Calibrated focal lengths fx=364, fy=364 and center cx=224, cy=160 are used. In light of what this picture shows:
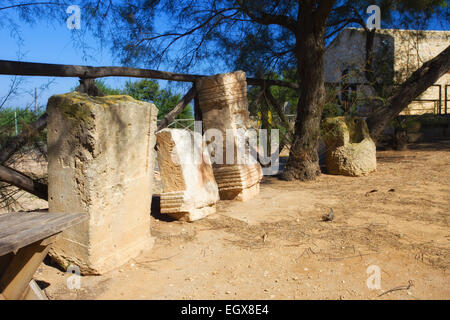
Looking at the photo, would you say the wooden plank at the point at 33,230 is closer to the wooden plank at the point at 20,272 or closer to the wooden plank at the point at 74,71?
the wooden plank at the point at 20,272

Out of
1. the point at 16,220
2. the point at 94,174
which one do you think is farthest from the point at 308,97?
the point at 16,220

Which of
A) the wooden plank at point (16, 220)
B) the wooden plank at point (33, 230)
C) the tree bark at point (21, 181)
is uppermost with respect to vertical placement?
the tree bark at point (21, 181)

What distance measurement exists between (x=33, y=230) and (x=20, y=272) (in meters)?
0.31

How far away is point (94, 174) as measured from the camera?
2.55 m

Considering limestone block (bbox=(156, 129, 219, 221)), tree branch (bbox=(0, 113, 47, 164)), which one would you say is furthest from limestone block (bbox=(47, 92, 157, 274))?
limestone block (bbox=(156, 129, 219, 221))

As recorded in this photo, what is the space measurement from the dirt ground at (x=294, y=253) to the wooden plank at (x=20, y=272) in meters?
0.40

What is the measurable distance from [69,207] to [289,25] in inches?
205

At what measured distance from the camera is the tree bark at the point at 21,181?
9.67 ft

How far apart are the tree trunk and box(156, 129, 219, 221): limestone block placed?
2739 mm

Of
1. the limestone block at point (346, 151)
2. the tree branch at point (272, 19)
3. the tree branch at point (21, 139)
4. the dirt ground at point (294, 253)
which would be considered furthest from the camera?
the limestone block at point (346, 151)

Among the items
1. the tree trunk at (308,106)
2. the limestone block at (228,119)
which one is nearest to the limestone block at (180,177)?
the limestone block at (228,119)

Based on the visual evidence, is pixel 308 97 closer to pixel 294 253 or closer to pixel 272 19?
pixel 272 19

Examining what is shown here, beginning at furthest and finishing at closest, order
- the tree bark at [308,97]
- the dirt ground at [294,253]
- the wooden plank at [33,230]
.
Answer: the tree bark at [308,97], the dirt ground at [294,253], the wooden plank at [33,230]
